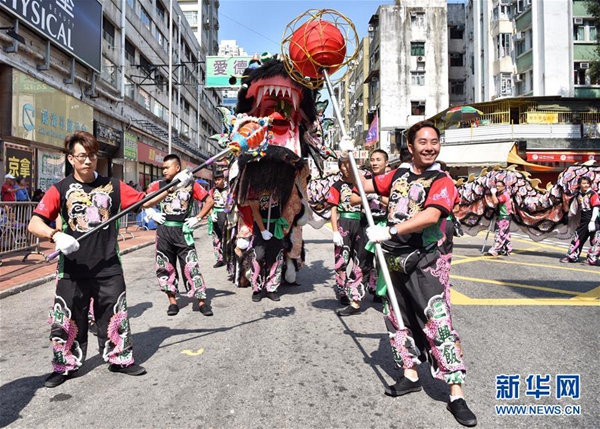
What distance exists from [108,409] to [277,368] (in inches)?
48.0

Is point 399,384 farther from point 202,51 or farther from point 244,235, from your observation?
point 202,51

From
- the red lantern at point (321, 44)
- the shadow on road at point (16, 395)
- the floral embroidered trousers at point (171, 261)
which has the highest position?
the red lantern at point (321, 44)

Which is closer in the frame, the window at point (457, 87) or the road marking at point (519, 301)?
the road marking at point (519, 301)

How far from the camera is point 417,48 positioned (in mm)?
33656

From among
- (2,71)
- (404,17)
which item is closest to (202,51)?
(404,17)

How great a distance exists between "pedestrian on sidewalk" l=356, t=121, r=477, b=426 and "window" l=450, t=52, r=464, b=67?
3752cm

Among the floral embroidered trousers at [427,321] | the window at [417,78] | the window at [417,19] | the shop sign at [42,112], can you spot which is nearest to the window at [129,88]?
the shop sign at [42,112]

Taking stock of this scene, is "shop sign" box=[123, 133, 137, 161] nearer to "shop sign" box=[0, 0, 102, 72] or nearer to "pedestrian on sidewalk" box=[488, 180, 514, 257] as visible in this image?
"shop sign" box=[0, 0, 102, 72]

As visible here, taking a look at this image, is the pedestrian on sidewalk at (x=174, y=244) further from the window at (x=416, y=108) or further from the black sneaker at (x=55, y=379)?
the window at (x=416, y=108)

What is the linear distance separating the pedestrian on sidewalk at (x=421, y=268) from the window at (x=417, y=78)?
33539 mm

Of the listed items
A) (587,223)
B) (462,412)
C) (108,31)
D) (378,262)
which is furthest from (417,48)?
(462,412)

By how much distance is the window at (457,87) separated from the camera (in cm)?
3572

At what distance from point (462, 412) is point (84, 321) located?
280 cm

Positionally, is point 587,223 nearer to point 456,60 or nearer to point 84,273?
point 84,273
